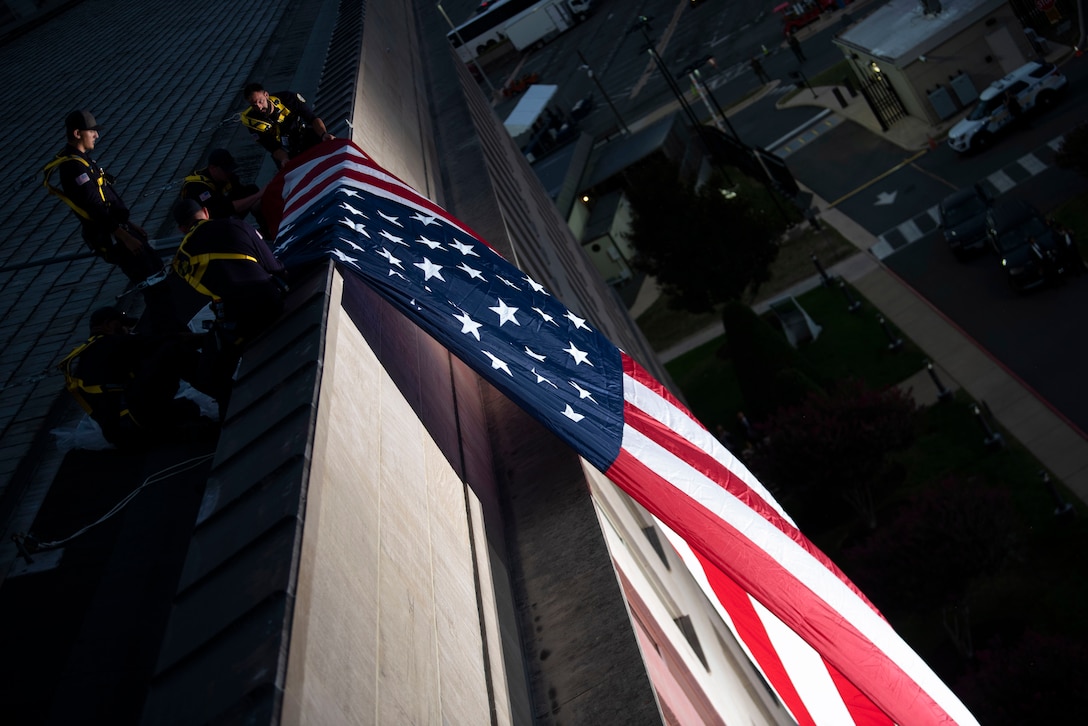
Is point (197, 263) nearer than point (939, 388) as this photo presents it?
Yes

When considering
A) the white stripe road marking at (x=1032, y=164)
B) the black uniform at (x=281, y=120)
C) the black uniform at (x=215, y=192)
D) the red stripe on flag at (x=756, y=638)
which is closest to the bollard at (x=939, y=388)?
the white stripe road marking at (x=1032, y=164)

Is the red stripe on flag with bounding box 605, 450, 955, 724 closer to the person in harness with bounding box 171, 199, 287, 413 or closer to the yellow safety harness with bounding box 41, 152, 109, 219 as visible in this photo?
the person in harness with bounding box 171, 199, 287, 413

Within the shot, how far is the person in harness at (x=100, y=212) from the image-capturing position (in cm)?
1266

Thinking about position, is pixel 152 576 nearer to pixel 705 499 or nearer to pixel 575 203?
pixel 705 499

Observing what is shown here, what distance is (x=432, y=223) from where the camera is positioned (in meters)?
10.1

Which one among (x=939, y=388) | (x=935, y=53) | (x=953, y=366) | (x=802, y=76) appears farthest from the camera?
(x=802, y=76)

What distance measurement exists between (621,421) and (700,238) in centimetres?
2423

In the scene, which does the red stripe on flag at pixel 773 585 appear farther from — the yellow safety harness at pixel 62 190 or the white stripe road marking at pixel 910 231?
the white stripe road marking at pixel 910 231

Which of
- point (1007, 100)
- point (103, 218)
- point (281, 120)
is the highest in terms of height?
point (103, 218)

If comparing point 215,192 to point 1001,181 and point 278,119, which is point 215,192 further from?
point 1001,181

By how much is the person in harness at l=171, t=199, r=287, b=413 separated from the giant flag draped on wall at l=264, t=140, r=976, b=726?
0.52m

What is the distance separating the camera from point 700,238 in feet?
106

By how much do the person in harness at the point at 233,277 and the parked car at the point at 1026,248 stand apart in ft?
77.5

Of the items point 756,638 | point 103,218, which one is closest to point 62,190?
point 103,218
